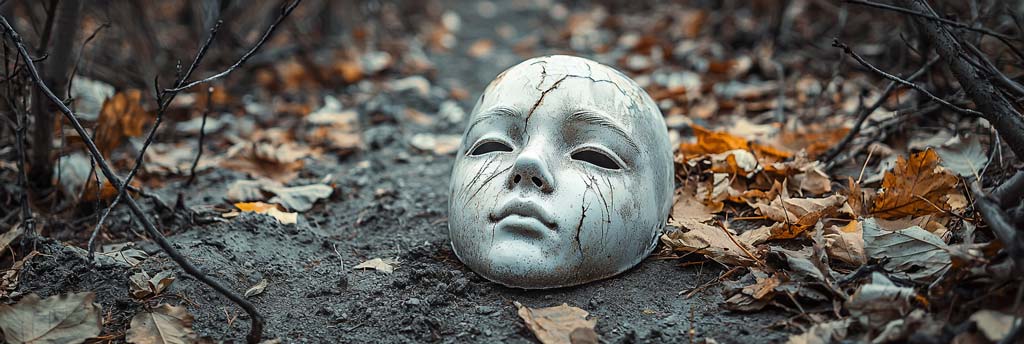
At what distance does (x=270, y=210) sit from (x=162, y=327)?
104 centimetres

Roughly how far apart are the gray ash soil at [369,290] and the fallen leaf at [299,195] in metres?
0.16

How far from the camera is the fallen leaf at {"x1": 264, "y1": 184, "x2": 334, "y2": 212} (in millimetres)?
3578

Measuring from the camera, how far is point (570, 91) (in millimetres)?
2729

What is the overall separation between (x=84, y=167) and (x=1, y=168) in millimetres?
377

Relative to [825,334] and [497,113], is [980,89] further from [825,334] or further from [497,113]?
[497,113]

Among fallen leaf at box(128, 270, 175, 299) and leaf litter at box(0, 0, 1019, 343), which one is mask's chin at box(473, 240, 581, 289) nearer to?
leaf litter at box(0, 0, 1019, 343)

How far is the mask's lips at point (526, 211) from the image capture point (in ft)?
8.16

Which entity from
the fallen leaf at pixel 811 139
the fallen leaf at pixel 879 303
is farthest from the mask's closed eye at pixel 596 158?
the fallen leaf at pixel 811 139

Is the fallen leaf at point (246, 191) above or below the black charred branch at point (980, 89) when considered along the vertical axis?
below

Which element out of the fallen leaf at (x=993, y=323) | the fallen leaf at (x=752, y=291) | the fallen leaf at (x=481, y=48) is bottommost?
the fallen leaf at (x=481, y=48)

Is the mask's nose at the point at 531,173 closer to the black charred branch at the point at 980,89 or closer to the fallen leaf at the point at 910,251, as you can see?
the fallen leaf at the point at 910,251

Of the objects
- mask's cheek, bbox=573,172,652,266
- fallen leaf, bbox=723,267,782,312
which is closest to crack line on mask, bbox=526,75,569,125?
mask's cheek, bbox=573,172,652,266

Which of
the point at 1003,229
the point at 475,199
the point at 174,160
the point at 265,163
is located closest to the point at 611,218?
the point at 475,199

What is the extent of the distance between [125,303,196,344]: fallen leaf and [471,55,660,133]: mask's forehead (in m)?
1.13
